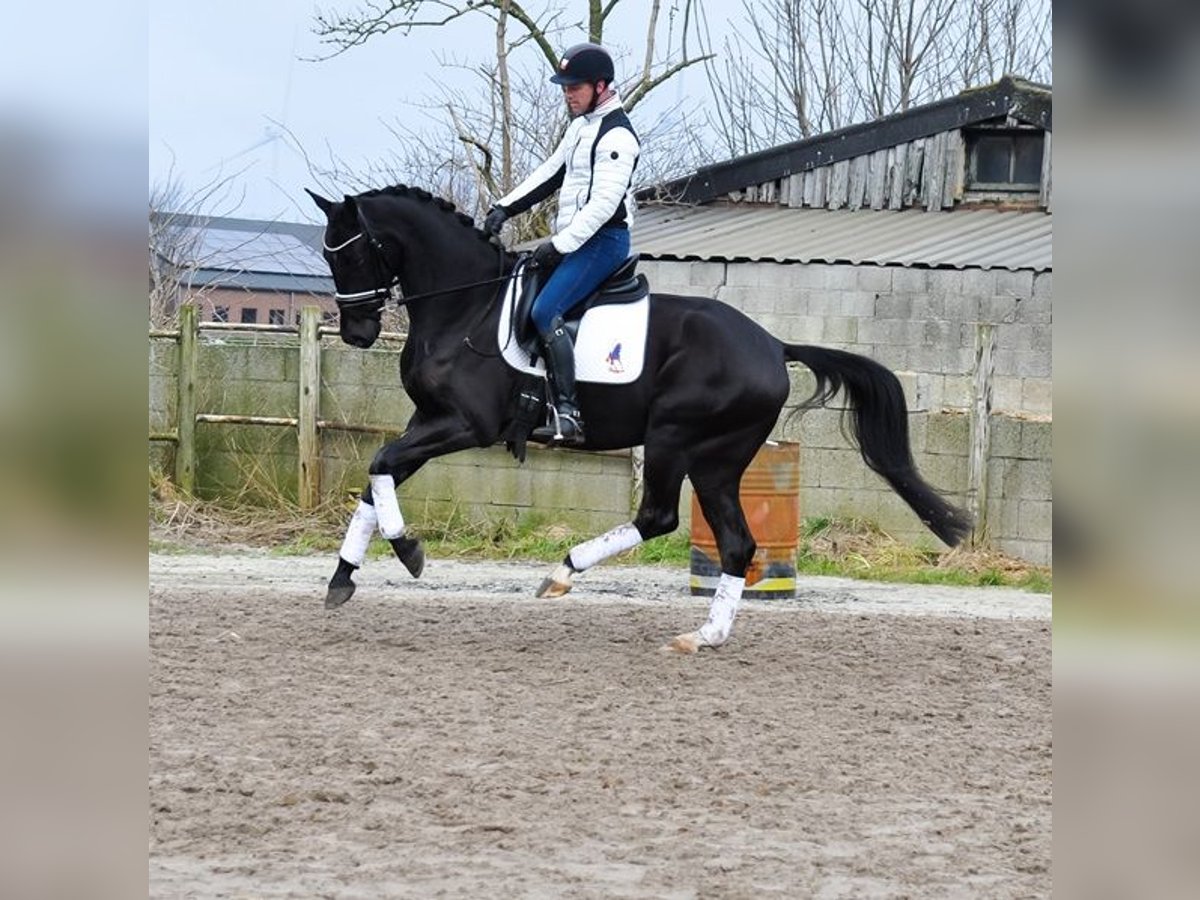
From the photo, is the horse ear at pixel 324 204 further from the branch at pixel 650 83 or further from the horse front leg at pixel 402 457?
the branch at pixel 650 83

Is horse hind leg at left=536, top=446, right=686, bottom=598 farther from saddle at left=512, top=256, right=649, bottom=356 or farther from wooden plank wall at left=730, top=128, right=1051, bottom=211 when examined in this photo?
wooden plank wall at left=730, top=128, right=1051, bottom=211

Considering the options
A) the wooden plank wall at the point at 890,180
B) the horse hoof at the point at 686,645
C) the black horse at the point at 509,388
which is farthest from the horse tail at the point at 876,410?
the wooden plank wall at the point at 890,180

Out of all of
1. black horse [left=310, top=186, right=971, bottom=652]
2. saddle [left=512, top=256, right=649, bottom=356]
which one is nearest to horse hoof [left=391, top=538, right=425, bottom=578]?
black horse [left=310, top=186, right=971, bottom=652]

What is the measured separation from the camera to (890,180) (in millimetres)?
21297

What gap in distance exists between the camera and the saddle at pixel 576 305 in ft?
28.3

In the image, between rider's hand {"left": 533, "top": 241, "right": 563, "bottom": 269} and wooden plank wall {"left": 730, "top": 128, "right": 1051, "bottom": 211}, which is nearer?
rider's hand {"left": 533, "top": 241, "right": 563, "bottom": 269}

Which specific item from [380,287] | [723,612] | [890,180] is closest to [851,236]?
[890,180]

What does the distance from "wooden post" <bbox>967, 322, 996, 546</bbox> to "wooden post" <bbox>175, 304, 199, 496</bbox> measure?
6876 mm

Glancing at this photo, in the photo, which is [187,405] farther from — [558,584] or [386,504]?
[558,584]

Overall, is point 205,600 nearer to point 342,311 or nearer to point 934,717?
point 342,311

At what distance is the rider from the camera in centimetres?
841

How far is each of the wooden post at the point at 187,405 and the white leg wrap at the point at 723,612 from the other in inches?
287
